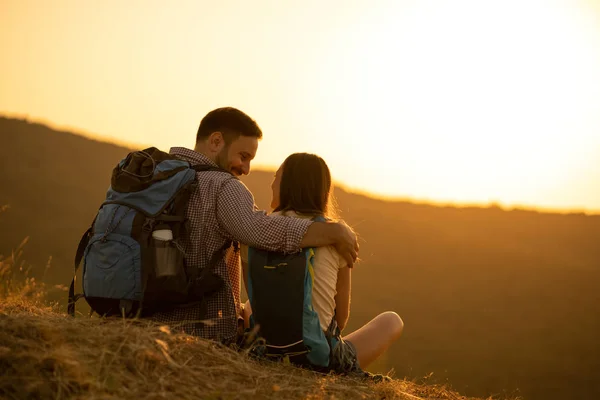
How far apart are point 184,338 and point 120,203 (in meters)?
0.95

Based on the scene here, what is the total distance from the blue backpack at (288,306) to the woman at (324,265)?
0.46ft

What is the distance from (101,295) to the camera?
379cm

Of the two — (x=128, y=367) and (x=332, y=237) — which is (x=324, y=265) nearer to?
(x=332, y=237)

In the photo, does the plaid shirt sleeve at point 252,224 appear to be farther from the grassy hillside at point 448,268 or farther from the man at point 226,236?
the grassy hillside at point 448,268

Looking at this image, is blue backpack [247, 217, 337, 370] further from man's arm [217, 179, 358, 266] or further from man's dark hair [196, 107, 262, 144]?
man's dark hair [196, 107, 262, 144]

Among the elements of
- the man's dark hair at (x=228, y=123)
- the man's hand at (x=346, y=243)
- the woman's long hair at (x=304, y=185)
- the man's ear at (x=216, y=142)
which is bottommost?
the man's hand at (x=346, y=243)

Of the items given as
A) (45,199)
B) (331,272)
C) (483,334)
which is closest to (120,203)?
(331,272)

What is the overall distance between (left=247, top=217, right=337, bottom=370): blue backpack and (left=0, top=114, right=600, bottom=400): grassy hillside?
2.79m

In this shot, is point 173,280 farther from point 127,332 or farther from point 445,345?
point 445,345

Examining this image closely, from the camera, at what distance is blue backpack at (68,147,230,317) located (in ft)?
12.3

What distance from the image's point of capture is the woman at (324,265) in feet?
13.7

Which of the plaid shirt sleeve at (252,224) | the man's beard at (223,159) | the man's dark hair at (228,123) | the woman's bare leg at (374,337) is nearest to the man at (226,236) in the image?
the plaid shirt sleeve at (252,224)

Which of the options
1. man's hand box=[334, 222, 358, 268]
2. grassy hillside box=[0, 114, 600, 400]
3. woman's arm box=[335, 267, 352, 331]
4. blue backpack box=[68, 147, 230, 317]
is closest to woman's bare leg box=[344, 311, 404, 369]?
woman's arm box=[335, 267, 352, 331]

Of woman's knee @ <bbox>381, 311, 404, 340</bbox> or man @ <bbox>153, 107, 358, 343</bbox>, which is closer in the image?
man @ <bbox>153, 107, 358, 343</bbox>
